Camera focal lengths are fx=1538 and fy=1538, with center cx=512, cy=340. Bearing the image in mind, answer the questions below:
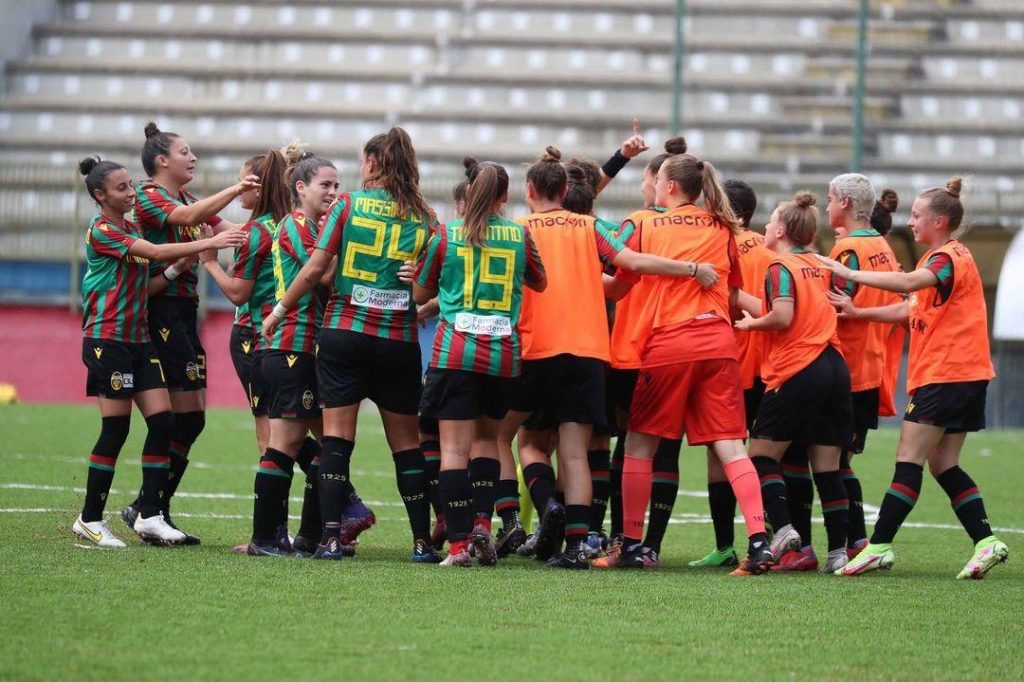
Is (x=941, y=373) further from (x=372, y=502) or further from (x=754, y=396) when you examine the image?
(x=372, y=502)

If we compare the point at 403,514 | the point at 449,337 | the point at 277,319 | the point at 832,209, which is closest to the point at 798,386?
the point at 832,209

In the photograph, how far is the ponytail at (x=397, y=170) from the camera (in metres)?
6.79

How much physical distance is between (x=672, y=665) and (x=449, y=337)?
2.40 metres

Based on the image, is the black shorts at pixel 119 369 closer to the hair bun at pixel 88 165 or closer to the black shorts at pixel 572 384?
the hair bun at pixel 88 165

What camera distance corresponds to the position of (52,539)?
722 centimetres

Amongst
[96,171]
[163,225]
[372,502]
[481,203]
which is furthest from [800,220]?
[372,502]

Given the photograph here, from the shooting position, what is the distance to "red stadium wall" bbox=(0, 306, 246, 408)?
23.4m

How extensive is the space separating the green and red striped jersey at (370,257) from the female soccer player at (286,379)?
262mm

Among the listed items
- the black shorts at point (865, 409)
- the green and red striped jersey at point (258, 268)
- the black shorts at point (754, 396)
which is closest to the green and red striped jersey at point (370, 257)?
the green and red striped jersey at point (258, 268)

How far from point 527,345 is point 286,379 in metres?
1.10

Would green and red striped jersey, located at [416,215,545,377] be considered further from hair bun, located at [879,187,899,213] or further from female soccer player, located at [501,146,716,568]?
hair bun, located at [879,187,899,213]

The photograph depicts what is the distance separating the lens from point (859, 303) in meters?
7.82

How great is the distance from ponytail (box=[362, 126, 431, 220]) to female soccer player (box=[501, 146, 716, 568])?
23.3 inches

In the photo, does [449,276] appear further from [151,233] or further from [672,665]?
[672,665]
